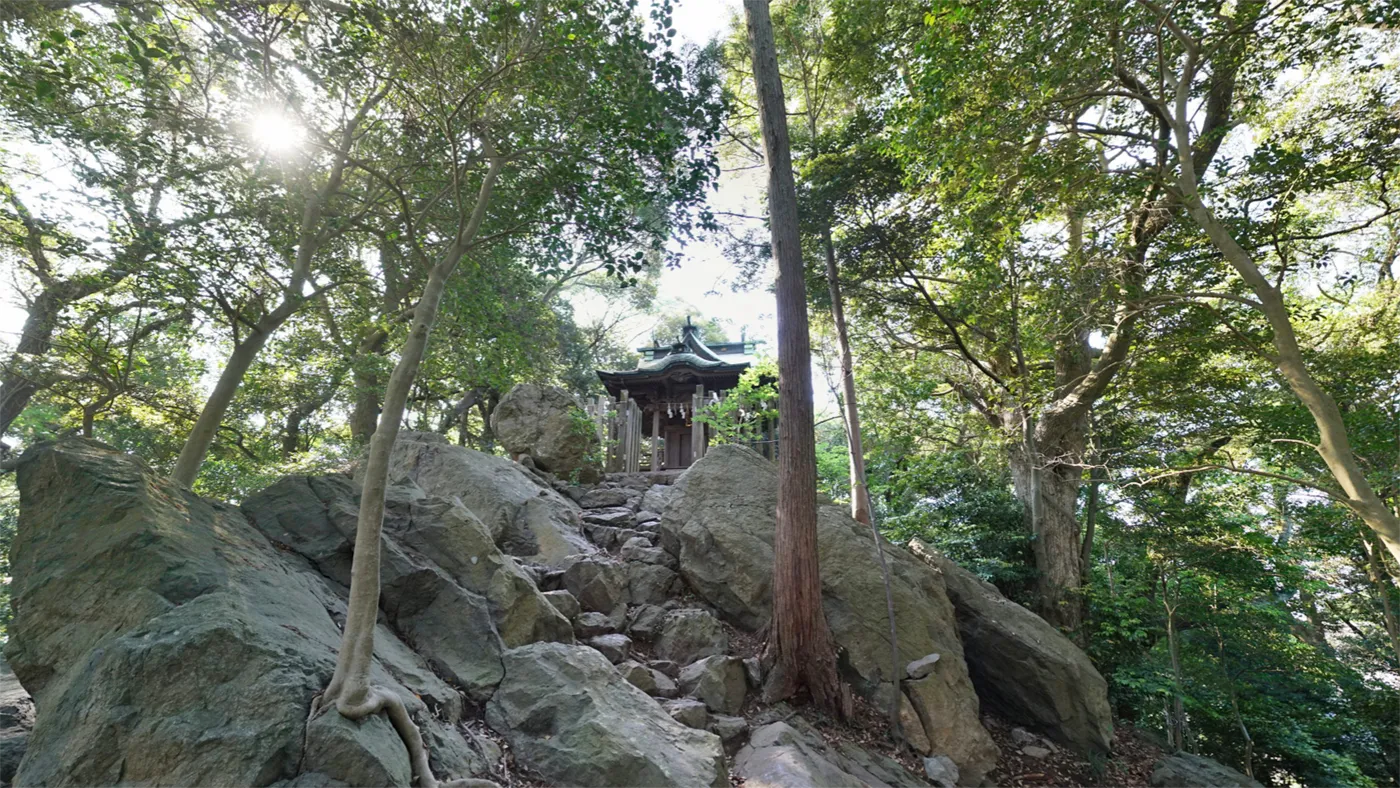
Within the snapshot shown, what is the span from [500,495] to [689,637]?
10.1 feet

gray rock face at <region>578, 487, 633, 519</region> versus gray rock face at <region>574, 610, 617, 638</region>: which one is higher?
gray rock face at <region>578, 487, 633, 519</region>

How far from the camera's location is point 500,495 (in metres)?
7.26

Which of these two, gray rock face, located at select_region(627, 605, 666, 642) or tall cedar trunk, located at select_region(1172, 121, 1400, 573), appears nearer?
tall cedar trunk, located at select_region(1172, 121, 1400, 573)

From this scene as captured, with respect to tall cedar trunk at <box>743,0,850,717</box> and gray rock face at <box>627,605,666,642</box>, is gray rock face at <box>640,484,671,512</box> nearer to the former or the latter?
gray rock face at <box>627,605,666,642</box>

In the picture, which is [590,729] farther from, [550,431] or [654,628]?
[550,431]

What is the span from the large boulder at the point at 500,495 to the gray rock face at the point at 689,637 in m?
1.59

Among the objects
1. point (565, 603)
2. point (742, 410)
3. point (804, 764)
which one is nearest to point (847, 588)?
point (804, 764)

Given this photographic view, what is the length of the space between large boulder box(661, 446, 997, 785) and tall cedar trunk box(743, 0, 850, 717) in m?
0.68

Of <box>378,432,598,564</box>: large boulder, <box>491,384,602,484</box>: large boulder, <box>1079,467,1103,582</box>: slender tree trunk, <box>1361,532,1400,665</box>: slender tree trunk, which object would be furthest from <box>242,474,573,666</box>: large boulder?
<box>1361,532,1400,665</box>: slender tree trunk

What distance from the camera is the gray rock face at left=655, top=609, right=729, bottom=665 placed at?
18.1 ft

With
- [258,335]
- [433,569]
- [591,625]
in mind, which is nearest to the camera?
[433,569]

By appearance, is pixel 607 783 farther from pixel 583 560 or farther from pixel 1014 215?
pixel 1014 215

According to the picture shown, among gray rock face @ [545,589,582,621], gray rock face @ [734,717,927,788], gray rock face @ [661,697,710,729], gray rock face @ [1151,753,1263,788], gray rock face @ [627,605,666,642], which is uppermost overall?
gray rock face @ [545,589,582,621]

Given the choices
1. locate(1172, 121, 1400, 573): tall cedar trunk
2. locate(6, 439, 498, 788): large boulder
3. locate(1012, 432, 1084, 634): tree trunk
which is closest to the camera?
locate(6, 439, 498, 788): large boulder
